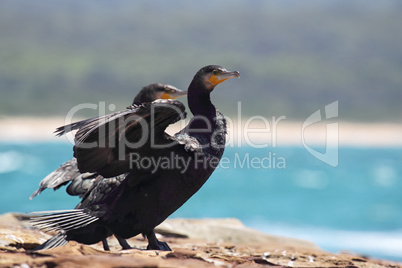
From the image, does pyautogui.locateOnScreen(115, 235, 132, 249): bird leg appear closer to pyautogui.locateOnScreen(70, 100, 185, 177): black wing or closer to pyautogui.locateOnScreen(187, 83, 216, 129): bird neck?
pyautogui.locateOnScreen(70, 100, 185, 177): black wing

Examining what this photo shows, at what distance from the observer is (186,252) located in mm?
4699

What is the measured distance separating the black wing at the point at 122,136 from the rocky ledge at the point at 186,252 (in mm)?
642

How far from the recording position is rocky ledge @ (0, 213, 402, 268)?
4.19 meters

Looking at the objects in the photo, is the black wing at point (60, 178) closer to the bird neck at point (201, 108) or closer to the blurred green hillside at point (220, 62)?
the bird neck at point (201, 108)

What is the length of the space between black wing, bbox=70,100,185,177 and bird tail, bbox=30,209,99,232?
375 mm

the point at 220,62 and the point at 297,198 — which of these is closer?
the point at 297,198

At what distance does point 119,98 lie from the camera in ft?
247

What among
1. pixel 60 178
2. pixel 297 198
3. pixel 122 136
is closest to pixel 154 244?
pixel 122 136

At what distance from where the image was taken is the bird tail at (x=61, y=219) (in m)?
5.44

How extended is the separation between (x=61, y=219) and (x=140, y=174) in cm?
66

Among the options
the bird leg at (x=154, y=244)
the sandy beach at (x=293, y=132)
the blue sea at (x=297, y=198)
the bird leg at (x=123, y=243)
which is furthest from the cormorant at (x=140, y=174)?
the sandy beach at (x=293, y=132)

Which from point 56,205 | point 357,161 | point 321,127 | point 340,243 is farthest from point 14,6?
point 340,243

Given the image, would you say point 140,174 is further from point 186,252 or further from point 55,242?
point 186,252

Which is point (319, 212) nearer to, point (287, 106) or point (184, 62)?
point (287, 106)
